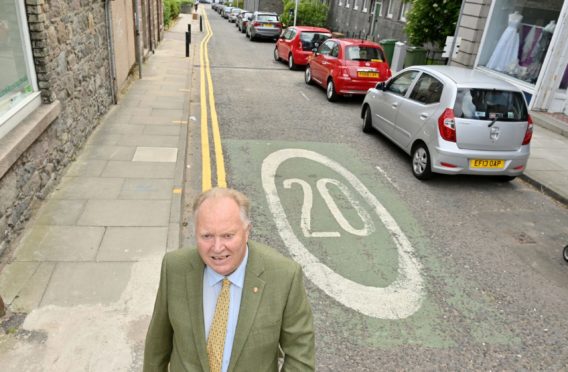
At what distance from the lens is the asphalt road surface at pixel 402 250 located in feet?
12.9

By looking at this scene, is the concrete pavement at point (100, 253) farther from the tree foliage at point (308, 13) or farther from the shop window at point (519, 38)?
the tree foliage at point (308, 13)

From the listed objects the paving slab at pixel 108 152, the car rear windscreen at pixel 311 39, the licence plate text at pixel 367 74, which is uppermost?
the car rear windscreen at pixel 311 39

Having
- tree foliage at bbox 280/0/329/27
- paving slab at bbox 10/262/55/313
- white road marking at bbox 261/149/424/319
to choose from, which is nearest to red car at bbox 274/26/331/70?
white road marking at bbox 261/149/424/319

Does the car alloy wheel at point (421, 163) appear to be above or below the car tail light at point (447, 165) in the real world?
below

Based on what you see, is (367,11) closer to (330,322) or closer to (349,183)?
(349,183)

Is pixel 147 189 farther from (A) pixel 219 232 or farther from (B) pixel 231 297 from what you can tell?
(A) pixel 219 232

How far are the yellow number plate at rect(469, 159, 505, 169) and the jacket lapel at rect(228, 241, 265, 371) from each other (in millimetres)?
5947

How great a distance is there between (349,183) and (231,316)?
5377 millimetres

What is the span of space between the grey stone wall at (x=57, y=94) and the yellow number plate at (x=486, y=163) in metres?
6.28

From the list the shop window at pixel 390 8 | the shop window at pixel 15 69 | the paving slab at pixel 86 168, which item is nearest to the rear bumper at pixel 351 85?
the paving slab at pixel 86 168

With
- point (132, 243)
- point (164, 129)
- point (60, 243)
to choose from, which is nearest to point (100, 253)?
point (132, 243)

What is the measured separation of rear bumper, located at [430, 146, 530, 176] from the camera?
22.9 feet

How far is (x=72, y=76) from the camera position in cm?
703

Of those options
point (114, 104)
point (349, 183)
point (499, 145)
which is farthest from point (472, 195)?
point (114, 104)
